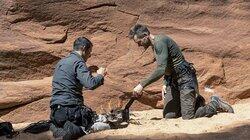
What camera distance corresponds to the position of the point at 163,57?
7.27 metres

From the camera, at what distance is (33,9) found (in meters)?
8.79

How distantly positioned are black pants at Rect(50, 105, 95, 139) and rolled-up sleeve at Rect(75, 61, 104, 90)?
363 mm

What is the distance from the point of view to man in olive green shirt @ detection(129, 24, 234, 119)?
24.0 feet

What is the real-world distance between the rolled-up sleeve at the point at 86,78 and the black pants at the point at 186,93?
1380 millimetres

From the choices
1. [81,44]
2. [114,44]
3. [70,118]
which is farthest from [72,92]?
[114,44]

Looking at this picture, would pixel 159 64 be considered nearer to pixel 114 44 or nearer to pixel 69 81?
pixel 69 81

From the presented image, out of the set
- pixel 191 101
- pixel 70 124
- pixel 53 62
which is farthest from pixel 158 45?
pixel 53 62

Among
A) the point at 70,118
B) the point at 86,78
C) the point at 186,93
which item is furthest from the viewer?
the point at 186,93

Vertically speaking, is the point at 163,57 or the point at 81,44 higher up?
the point at 81,44

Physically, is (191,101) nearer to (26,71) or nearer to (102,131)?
(102,131)

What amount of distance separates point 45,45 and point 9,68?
0.66m

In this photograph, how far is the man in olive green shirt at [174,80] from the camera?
24.0 feet

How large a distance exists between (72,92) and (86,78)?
33cm

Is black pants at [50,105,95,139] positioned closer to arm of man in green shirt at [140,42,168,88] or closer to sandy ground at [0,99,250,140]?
sandy ground at [0,99,250,140]
